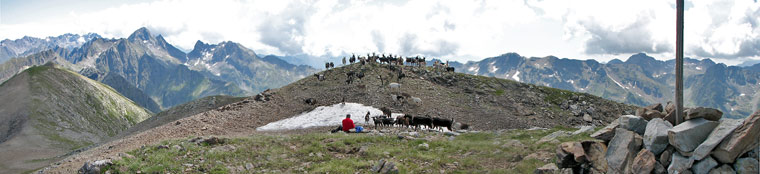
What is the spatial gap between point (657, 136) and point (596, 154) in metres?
2.24

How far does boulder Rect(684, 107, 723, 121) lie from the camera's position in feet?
38.7

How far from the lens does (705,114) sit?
12.0m

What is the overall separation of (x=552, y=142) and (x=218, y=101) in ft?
183

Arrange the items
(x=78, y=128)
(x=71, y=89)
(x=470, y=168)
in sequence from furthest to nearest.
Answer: (x=71, y=89) < (x=78, y=128) < (x=470, y=168)

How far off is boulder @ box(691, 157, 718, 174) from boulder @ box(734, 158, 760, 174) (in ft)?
1.57

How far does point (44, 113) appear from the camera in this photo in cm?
12494

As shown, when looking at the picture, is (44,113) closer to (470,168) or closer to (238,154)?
(238,154)

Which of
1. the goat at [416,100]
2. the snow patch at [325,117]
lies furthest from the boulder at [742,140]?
the goat at [416,100]

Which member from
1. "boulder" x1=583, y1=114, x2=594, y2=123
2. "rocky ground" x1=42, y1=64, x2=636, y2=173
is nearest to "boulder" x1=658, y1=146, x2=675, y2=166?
"rocky ground" x1=42, y1=64, x2=636, y2=173

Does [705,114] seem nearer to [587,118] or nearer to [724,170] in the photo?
[724,170]

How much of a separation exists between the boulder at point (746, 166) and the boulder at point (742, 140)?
6.6 inches

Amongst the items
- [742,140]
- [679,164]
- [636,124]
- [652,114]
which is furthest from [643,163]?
[652,114]

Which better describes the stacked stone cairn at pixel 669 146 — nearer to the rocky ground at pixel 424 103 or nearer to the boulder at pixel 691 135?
the boulder at pixel 691 135

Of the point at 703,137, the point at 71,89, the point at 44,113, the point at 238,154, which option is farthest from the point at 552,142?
the point at 71,89
